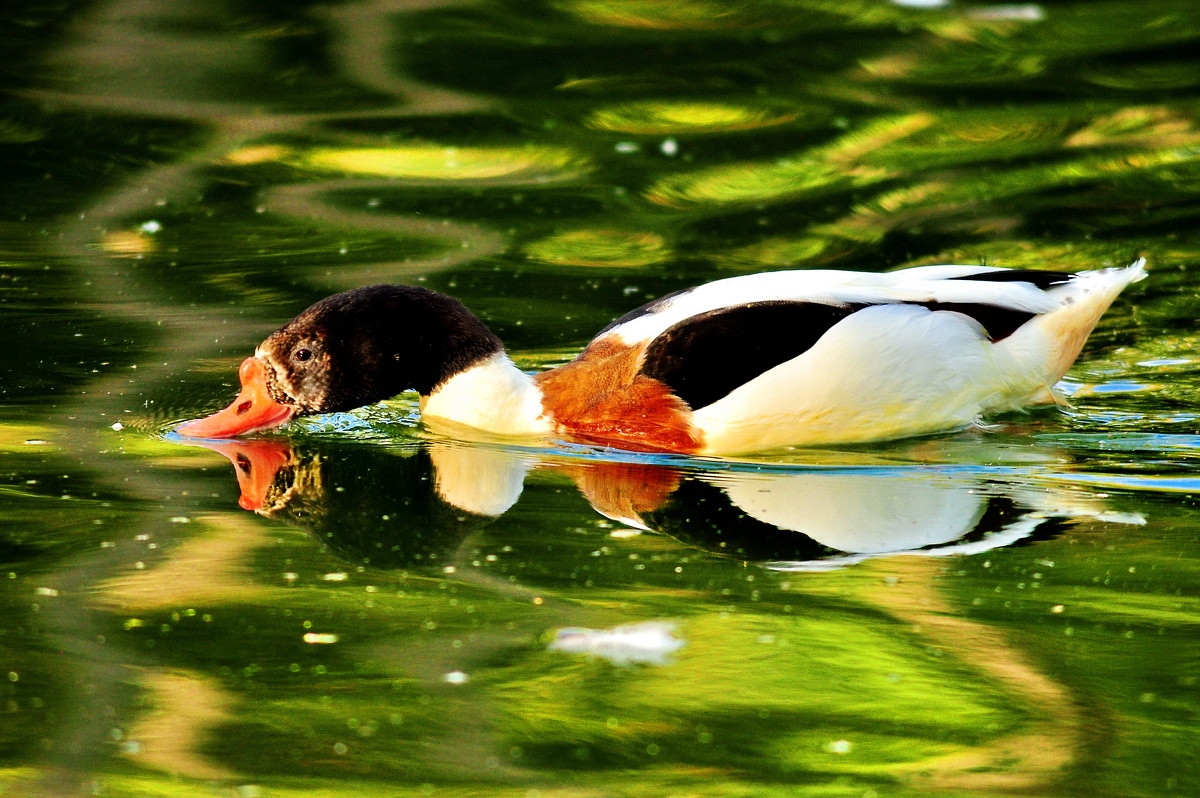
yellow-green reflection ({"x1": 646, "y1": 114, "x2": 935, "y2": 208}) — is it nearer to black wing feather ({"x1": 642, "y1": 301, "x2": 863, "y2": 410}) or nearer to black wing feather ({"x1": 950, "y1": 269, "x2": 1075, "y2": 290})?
black wing feather ({"x1": 950, "y1": 269, "x2": 1075, "y2": 290})

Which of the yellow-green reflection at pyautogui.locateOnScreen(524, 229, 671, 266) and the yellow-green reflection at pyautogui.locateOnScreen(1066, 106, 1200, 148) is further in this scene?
the yellow-green reflection at pyautogui.locateOnScreen(1066, 106, 1200, 148)

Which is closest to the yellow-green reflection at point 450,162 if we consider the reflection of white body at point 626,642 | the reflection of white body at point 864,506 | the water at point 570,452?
the water at point 570,452

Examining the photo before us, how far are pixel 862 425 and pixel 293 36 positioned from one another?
7631mm

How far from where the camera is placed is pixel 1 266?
29.1ft

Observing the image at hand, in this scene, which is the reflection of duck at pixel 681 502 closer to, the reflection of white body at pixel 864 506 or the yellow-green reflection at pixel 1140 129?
the reflection of white body at pixel 864 506

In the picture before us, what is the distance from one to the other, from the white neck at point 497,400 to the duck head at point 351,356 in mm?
63

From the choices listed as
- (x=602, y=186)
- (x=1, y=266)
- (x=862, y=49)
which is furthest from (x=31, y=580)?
(x=862, y=49)

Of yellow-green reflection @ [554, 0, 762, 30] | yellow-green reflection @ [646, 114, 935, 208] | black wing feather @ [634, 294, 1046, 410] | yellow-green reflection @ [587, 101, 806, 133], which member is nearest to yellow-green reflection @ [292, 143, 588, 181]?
yellow-green reflection @ [587, 101, 806, 133]

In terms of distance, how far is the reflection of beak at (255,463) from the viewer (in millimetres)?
5777

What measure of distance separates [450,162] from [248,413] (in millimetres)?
4504

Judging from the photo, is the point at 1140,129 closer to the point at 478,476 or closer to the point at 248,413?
the point at 478,476

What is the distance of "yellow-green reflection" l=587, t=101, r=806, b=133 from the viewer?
11234 millimetres

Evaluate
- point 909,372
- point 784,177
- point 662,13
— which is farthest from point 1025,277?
point 662,13

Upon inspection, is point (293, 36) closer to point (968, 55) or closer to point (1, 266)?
point (1, 266)
